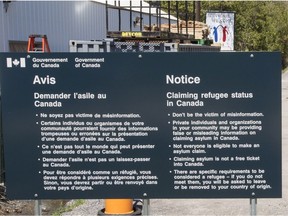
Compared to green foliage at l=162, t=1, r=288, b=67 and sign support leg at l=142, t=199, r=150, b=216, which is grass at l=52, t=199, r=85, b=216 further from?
green foliage at l=162, t=1, r=288, b=67

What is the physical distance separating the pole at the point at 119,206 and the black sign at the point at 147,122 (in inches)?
13.0

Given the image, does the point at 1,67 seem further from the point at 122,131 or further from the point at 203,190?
the point at 203,190

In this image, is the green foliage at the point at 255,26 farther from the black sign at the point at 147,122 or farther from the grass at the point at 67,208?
the black sign at the point at 147,122

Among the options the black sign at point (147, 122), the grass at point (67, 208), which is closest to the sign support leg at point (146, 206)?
the black sign at point (147, 122)

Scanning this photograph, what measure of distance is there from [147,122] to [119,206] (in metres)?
0.85

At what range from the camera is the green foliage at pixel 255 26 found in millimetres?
52750

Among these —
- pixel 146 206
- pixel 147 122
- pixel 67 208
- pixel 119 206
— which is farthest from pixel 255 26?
pixel 147 122

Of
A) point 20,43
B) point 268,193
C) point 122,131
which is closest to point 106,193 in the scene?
point 122,131

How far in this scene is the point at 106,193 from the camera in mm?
4508

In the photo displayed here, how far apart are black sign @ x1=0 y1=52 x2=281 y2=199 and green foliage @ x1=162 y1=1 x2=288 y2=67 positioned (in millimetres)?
48225

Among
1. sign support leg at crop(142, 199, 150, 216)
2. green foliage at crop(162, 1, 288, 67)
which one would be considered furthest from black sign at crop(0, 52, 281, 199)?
green foliage at crop(162, 1, 288, 67)

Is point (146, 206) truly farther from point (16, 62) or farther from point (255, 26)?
point (255, 26)

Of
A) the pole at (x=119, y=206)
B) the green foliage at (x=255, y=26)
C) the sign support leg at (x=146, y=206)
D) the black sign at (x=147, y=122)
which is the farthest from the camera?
the green foliage at (x=255, y=26)

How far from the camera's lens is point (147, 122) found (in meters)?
4.41
